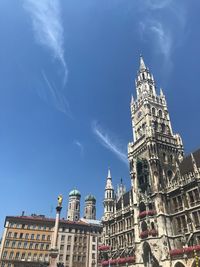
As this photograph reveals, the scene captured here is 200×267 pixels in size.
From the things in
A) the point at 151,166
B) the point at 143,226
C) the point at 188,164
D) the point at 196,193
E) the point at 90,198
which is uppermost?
the point at 90,198

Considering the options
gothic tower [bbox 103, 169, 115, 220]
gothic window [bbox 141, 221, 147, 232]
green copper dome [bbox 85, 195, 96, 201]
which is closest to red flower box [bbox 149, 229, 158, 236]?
gothic window [bbox 141, 221, 147, 232]

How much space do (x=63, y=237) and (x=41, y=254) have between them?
8695 mm

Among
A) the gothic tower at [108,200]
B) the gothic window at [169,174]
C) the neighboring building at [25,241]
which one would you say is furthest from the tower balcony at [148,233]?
the neighboring building at [25,241]

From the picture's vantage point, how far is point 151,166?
49219mm

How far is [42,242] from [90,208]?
264 ft

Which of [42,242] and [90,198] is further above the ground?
[90,198]

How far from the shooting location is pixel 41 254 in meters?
70.8

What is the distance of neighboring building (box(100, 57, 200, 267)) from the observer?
3969 cm

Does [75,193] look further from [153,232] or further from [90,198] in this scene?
[153,232]

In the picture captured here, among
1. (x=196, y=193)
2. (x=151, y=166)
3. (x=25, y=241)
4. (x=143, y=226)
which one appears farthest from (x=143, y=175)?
(x=25, y=241)

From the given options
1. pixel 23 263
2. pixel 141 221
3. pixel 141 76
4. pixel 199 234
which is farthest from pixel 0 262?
pixel 141 76

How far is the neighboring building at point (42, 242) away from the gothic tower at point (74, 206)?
204 ft

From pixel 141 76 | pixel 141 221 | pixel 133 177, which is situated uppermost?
pixel 141 76

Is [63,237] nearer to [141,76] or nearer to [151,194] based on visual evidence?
[151,194]
